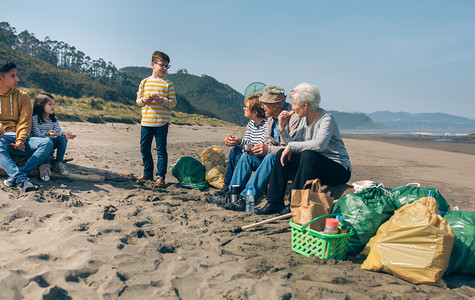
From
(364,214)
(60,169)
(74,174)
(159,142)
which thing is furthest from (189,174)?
(364,214)

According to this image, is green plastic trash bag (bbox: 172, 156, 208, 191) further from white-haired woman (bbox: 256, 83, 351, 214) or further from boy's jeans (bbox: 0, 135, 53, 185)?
boy's jeans (bbox: 0, 135, 53, 185)

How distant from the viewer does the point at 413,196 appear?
10.0 feet

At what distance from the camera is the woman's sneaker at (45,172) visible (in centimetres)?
431

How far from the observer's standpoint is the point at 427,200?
2705mm

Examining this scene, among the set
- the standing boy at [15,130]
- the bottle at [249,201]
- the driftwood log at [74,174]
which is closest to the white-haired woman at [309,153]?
the bottle at [249,201]

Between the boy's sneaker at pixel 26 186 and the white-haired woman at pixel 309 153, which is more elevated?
the white-haired woman at pixel 309 153

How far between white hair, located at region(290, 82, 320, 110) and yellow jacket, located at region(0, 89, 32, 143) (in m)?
3.60

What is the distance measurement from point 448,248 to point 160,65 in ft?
14.5

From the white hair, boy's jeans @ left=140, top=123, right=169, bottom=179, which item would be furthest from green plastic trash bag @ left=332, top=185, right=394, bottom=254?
boy's jeans @ left=140, top=123, right=169, bottom=179

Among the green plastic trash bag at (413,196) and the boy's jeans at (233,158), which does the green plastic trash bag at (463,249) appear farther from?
the boy's jeans at (233,158)

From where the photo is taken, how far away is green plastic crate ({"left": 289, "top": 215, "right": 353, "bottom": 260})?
2.71 meters

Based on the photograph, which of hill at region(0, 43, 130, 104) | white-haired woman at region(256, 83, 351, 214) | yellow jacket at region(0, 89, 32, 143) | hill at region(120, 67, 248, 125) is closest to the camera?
white-haired woman at region(256, 83, 351, 214)

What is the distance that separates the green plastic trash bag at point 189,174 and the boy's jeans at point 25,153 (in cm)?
193

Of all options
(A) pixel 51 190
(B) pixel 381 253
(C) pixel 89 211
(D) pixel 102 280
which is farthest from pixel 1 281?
(B) pixel 381 253
